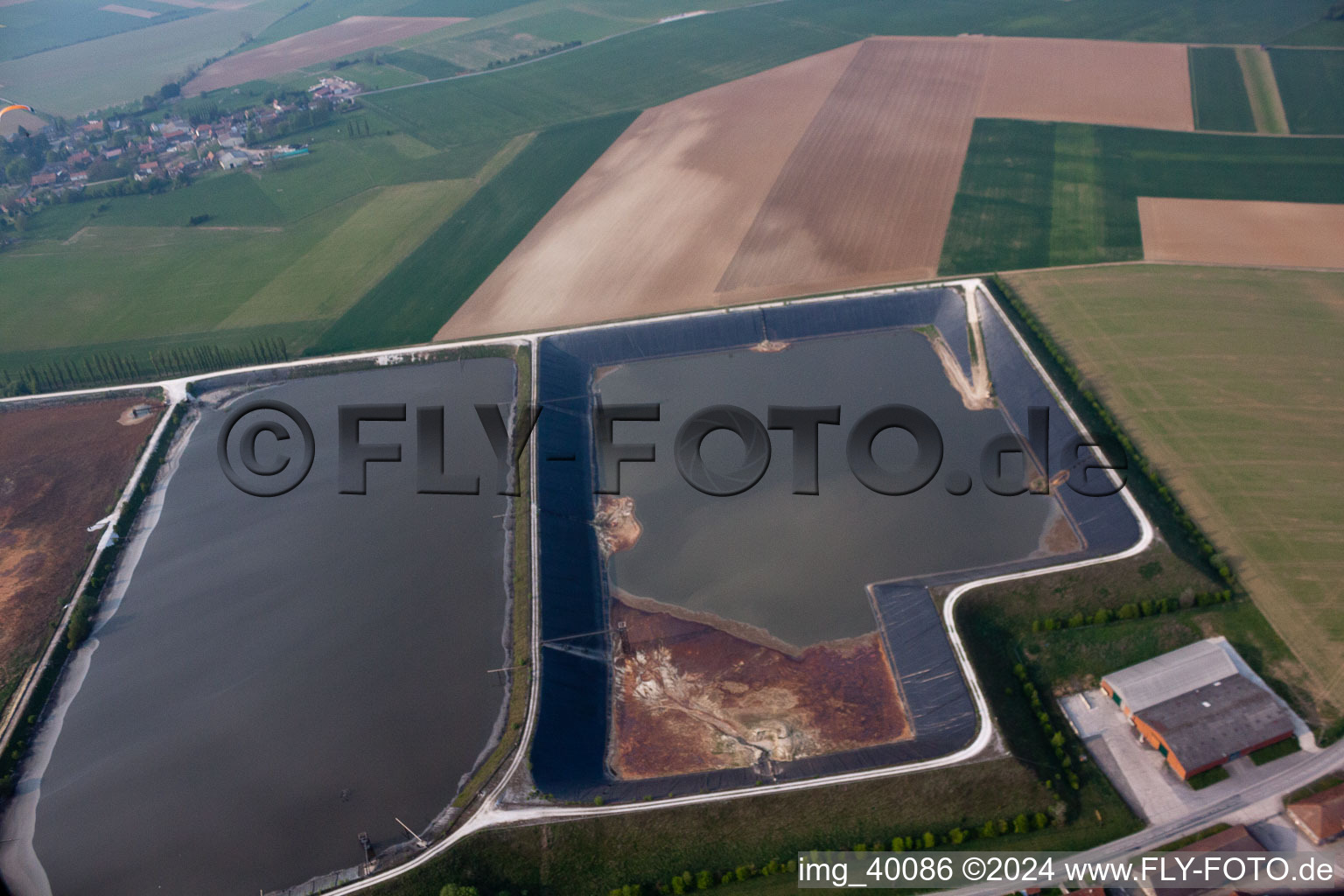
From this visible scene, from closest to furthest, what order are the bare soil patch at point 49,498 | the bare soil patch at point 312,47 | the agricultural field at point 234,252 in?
the bare soil patch at point 49,498 < the agricultural field at point 234,252 < the bare soil patch at point 312,47

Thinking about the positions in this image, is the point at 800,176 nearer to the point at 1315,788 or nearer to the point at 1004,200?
the point at 1004,200

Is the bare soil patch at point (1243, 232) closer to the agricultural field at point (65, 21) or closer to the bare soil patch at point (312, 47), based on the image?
the bare soil patch at point (312, 47)

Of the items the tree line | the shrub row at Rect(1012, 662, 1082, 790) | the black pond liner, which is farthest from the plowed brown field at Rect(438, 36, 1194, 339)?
the shrub row at Rect(1012, 662, 1082, 790)

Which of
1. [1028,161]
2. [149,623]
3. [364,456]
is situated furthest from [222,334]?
[1028,161]

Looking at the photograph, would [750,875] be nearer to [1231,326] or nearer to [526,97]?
[1231,326]

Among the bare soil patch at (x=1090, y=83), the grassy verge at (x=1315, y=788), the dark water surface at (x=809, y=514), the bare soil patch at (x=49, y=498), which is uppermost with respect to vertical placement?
the bare soil patch at (x=1090, y=83)

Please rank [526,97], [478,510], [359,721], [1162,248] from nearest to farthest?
[359,721] → [478,510] → [1162,248] → [526,97]

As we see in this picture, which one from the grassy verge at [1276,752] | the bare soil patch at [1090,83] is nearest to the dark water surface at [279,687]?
the grassy verge at [1276,752]
